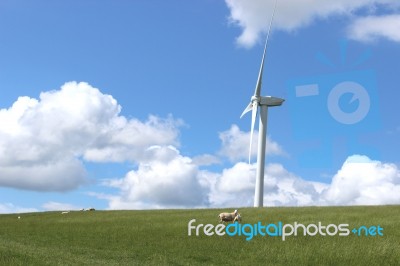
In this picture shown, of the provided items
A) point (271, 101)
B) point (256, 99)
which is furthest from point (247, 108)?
point (271, 101)

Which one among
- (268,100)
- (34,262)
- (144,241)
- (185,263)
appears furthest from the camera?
(268,100)

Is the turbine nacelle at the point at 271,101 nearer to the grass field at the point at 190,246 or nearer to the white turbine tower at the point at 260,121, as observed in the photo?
the white turbine tower at the point at 260,121

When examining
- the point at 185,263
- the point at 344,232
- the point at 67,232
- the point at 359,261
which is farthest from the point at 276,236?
the point at 67,232

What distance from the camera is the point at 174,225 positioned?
40.4m

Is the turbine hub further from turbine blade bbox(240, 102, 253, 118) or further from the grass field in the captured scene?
the grass field

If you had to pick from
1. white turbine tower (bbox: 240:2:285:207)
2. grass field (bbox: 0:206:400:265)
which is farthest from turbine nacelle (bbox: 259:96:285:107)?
grass field (bbox: 0:206:400:265)

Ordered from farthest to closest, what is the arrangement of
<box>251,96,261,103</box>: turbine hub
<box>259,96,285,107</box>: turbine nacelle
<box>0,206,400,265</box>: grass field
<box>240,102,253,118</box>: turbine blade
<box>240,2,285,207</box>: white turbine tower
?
<box>240,102,253,118</box>: turbine blade
<box>259,96,285,107</box>: turbine nacelle
<box>251,96,261,103</box>: turbine hub
<box>240,2,285,207</box>: white turbine tower
<box>0,206,400,265</box>: grass field

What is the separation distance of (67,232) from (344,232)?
19.9 metres

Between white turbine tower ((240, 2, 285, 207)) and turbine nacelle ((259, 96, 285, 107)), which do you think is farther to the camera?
turbine nacelle ((259, 96, 285, 107))

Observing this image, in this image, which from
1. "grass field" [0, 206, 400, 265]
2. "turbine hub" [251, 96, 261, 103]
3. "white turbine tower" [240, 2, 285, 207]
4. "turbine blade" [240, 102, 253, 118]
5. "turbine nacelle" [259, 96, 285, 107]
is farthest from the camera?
"turbine blade" [240, 102, 253, 118]

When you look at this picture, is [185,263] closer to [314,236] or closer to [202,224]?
[314,236]

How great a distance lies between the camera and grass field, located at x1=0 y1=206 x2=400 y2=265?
1044 inches

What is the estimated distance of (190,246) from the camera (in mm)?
30891

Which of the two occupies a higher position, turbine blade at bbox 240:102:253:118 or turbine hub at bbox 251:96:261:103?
turbine hub at bbox 251:96:261:103
